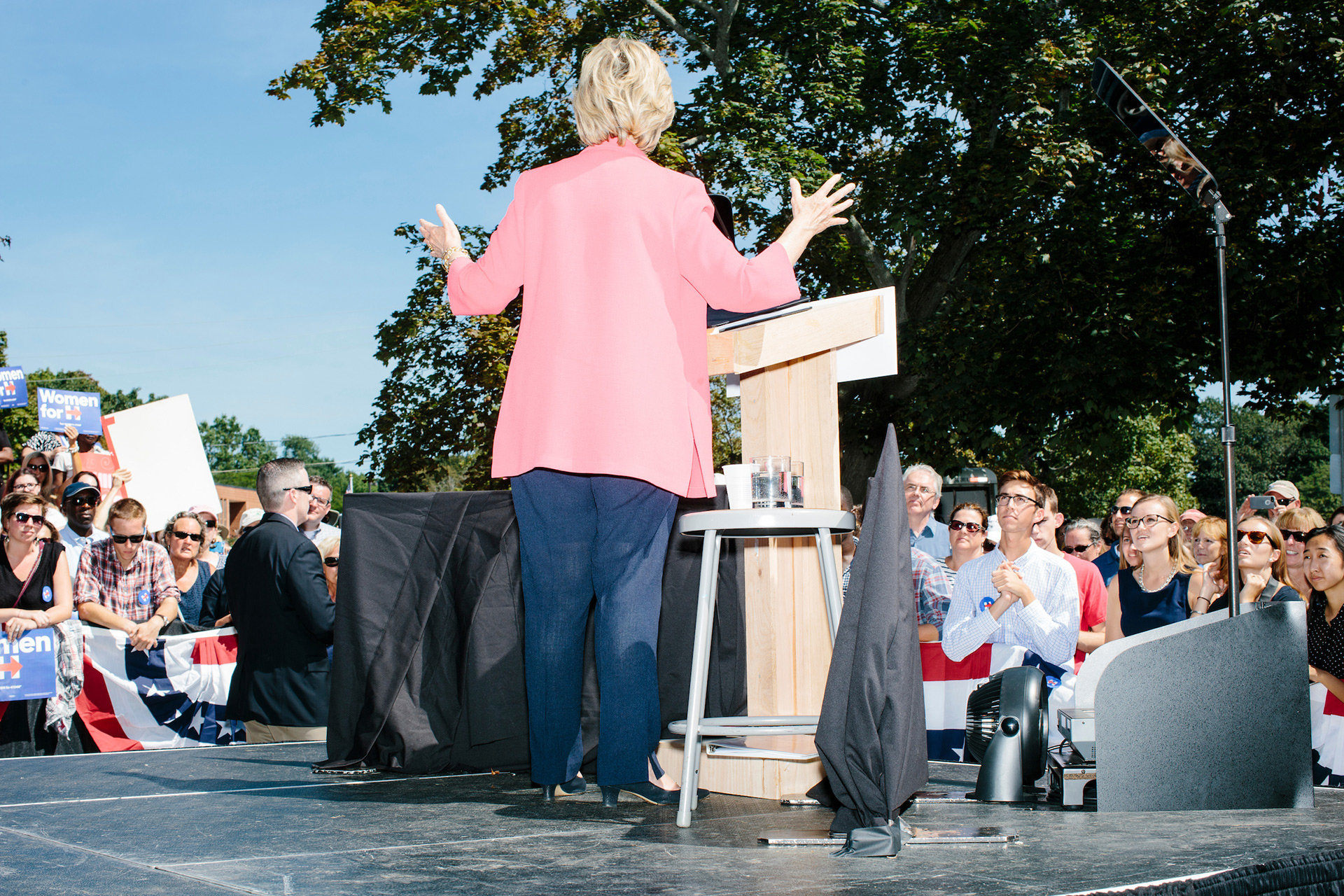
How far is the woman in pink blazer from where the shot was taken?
2695mm

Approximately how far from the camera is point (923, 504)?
6.10 meters

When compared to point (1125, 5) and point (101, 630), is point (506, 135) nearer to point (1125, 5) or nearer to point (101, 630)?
point (1125, 5)

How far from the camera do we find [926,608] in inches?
207

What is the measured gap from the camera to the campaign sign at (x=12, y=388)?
451 inches

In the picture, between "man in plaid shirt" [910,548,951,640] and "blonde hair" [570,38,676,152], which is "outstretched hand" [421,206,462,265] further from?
"man in plaid shirt" [910,548,951,640]

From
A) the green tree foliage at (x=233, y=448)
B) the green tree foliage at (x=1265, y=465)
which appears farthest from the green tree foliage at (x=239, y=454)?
the green tree foliage at (x=1265, y=465)

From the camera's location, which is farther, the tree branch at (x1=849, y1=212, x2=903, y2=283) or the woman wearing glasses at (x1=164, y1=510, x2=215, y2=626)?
the tree branch at (x1=849, y1=212, x2=903, y2=283)

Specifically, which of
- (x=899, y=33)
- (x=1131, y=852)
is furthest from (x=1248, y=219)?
A: (x=1131, y=852)

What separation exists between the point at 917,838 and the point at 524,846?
0.77 meters

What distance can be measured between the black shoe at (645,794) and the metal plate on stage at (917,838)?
1.48 ft

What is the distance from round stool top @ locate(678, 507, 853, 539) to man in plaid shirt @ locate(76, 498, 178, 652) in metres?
4.87

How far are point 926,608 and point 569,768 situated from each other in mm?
2816

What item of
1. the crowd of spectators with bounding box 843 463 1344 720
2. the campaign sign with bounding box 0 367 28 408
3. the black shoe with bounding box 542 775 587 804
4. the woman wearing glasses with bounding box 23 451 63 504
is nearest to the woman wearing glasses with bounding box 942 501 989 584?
the crowd of spectators with bounding box 843 463 1344 720

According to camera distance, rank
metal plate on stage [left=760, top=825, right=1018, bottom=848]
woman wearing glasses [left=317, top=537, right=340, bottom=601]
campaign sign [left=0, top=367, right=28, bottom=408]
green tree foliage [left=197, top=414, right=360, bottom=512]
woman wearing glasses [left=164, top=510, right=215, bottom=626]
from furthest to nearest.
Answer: green tree foliage [left=197, top=414, right=360, bottom=512] → campaign sign [left=0, top=367, right=28, bottom=408] → woman wearing glasses [left=164, top=510, right=215, bottom=626] → woman wearing glasses [left=317, top=537, right=340, bottom=601] → metal plate on stage [left=760, top=825, right=1018, bottom=848]
